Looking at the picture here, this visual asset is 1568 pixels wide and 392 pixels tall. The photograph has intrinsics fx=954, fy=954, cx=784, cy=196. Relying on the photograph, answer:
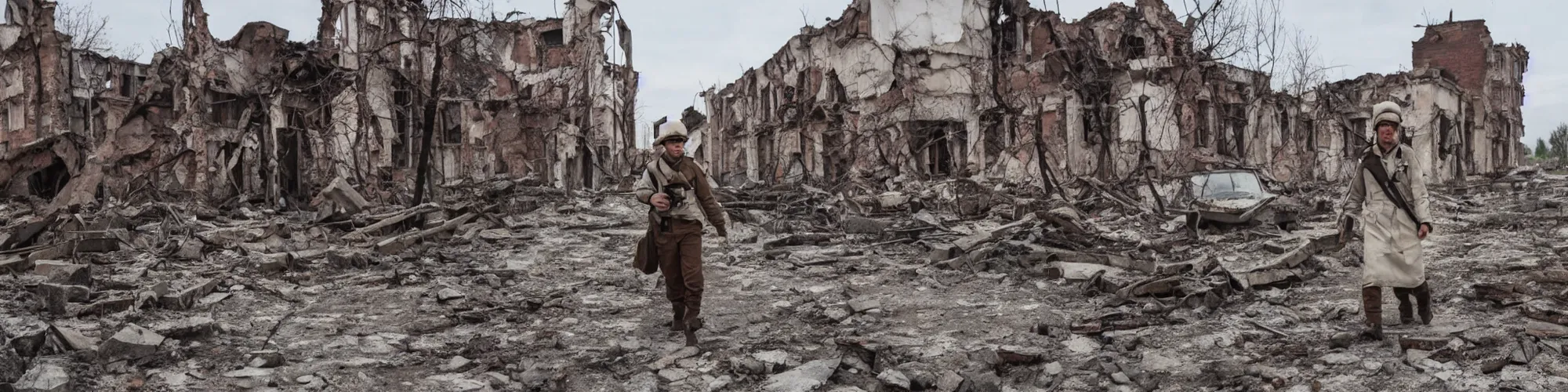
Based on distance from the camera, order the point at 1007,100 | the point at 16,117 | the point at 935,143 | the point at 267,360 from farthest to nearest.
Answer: the point at 16,117 < the point at 935,143 < the point at 1007,100 < the point at 267,360

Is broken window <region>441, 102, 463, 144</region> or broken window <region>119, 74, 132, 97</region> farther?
broken window <region>119, 74, 132, 97</region>

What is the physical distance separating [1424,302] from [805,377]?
3423 millimetres

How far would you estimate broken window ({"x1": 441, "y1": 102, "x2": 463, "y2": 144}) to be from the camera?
30312mm

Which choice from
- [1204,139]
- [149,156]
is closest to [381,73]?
[149,156]

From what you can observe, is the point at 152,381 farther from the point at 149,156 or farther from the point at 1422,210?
the point at 149,156

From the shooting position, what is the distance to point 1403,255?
501 centimetres

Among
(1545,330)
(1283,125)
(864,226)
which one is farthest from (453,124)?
(1545,330)

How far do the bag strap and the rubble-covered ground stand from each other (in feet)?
2.13

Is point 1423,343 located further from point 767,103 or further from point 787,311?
point 767,103

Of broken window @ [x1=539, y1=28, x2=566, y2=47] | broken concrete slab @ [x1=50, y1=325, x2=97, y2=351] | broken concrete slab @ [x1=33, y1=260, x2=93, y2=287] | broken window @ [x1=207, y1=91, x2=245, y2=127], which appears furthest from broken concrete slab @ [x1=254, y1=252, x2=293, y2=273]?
broken window @ [x1=539, y1=28, x2=566, y2=47]

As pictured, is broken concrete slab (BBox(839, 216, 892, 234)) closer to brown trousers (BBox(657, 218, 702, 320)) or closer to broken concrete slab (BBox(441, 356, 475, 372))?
brown trousers (BBox(657, 218, 702, 320))

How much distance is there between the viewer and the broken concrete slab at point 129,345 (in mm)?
4730

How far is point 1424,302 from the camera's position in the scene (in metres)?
5.18

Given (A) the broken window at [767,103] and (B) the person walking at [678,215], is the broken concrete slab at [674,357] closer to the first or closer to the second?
(B) the person walking at [678,215]
